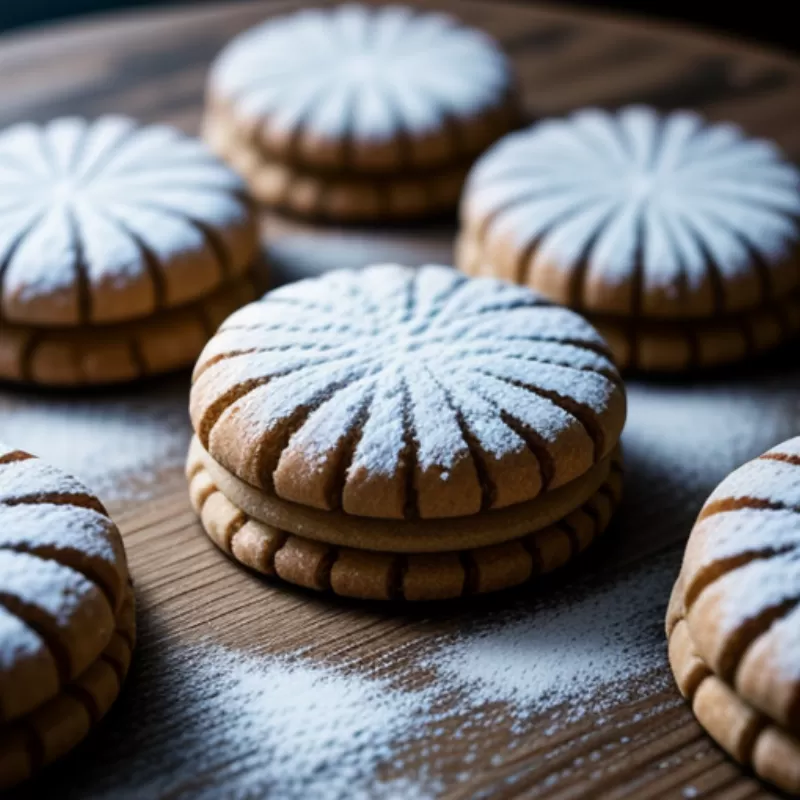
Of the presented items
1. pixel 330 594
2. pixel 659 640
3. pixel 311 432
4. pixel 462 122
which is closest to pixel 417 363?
pixel 311 432

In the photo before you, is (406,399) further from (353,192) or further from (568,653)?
(353,192)

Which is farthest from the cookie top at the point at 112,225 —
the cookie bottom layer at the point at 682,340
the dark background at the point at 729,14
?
the dark background at the point at 729,14

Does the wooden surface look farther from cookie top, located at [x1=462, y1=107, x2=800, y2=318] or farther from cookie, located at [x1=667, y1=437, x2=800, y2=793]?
cookie top, located at [x1=462, y1=107, x2=800, y2=318]

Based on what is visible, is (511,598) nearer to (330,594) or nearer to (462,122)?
(330,594)

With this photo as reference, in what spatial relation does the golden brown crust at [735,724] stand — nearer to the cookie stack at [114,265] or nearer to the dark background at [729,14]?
the cookie stack at [114,265]

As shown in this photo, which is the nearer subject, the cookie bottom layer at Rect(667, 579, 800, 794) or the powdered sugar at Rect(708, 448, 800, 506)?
the cookie bottom layer at Rect(667, 579, 800, 794)

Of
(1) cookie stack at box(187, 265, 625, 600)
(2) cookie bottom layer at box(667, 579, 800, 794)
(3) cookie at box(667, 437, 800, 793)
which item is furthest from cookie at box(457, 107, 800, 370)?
(2) cookie bottom layer at box(667, 579, 800, 794)

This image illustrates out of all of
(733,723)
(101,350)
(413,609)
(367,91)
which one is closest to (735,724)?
(733,723)

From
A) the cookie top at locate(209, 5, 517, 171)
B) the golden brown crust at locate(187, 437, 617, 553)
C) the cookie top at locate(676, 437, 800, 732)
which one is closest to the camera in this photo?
the cookie top at locate(676, 437, 800, 732)
